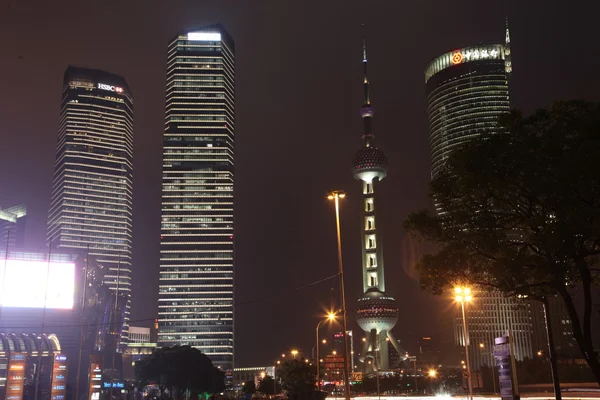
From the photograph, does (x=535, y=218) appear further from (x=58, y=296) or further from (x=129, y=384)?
(x=129, y=384)

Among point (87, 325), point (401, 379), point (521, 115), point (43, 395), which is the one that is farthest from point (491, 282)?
point (401, 379)

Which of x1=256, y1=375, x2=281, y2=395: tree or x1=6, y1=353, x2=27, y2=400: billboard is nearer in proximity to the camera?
x1=6, y1=353, x2=27, y2=400: billboard

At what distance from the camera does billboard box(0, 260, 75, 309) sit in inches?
3878

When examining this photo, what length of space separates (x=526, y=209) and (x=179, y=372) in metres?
107

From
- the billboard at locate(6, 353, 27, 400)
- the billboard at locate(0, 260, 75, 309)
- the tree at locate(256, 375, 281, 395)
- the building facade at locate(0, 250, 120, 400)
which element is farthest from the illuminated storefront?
the tree at locate(256, 375, 281, 395)

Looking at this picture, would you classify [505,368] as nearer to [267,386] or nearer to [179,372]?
[267,386]

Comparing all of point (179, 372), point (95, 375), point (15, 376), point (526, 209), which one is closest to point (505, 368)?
point (526, 209)

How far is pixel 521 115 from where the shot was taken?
2639 centimetres

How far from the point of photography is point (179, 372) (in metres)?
123

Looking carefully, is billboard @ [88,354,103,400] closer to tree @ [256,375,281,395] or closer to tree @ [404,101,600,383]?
tree @ [256,375,281,395]

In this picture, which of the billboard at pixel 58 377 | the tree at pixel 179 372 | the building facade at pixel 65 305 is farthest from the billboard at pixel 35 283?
the tree at pixel 179 372

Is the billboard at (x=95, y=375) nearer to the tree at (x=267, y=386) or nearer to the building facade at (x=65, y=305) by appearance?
the building facade at (x=65, y=305)

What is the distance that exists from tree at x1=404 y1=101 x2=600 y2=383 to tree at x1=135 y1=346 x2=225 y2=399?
104018 mm

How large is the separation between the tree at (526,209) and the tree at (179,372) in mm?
104018
